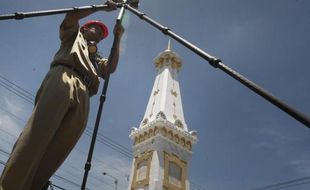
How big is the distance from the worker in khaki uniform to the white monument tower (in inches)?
828

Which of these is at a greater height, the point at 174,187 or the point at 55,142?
the point at 174,187

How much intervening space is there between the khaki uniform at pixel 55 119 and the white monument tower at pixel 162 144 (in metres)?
21.0

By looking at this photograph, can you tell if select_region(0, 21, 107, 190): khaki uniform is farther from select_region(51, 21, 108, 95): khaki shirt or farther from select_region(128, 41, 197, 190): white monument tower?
select_region(128, 41, 197, 190): white monument tower

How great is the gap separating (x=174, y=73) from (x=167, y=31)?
3106cm

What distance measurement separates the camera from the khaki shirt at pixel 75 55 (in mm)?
3057

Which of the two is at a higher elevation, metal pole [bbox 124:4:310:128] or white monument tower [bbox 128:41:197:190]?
white monument tower [bbox 128:41:197:190]

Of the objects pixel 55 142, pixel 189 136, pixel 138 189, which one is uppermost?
pixel 189 136

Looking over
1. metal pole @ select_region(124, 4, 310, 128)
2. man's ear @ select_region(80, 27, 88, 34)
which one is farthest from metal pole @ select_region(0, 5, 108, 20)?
metal pole @ select_region(124, 4, 310, 128)

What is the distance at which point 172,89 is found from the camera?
31469mm

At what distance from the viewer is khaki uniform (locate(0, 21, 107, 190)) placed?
2428 millimetres

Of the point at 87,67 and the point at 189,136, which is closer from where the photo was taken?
the point at 87,67

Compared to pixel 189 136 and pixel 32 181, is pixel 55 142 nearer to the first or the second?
pixel 32 181

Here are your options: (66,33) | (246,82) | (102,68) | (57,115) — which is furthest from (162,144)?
(246,82)

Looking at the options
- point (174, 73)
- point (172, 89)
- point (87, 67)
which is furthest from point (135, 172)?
point (87, 67)
